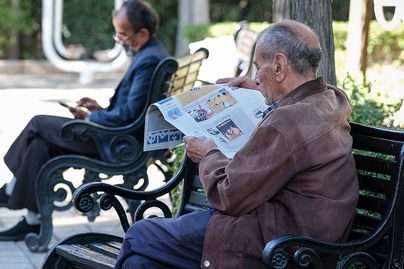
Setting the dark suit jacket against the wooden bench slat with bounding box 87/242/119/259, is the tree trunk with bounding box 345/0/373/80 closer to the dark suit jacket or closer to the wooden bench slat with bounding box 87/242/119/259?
the dark suit jacket

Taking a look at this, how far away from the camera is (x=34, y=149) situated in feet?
19.7

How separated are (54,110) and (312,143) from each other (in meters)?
9.71

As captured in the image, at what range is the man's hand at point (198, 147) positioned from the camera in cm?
352

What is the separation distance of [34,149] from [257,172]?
3.03m

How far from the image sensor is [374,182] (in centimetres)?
352

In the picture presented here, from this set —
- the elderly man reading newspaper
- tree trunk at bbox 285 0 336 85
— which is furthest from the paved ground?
the elderly man reading newspaper

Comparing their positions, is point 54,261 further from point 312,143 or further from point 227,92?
point 312,143

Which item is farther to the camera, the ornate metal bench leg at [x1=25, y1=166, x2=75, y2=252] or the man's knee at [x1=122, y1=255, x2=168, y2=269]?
the ornate metal bench leg at [x1=25, y1=166, x2=75, y2=252]

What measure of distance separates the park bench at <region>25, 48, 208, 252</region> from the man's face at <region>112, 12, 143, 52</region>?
41cm

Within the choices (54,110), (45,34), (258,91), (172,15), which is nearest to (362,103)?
(258,91)

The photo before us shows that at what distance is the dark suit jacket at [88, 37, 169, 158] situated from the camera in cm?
592

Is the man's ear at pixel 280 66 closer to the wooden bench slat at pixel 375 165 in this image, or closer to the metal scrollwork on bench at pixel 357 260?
the wooden bench slat at pixel 375 165

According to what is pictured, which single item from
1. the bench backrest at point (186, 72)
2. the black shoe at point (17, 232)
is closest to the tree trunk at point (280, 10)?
the bench backrest at point (186, 72)

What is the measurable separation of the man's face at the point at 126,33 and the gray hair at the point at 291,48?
284cm
